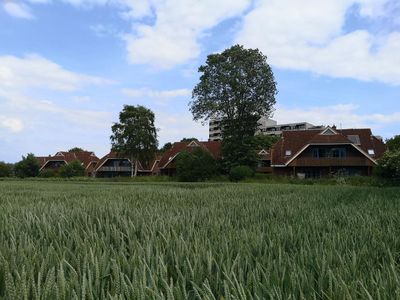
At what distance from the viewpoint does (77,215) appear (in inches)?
203

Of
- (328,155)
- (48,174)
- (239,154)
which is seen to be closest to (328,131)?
(328,155)

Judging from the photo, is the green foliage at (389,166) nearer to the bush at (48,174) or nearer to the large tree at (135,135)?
the large tree at (135,135)

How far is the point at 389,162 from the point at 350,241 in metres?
33.5

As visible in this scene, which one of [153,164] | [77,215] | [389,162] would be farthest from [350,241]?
[153,164]

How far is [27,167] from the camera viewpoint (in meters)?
72.4

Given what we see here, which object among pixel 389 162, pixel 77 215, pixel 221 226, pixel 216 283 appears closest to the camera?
pixel 216 283

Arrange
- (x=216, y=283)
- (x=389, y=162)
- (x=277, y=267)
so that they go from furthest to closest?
1. (x=389, y=162)
2. (x=277, y=267)
3. (x=216, y=283)

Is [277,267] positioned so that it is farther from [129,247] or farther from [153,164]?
[153,164]

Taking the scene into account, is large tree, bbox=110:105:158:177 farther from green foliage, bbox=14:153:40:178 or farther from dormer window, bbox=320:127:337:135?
dormer window, bbox=320:127:337:135

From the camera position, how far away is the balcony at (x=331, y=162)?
4938 cm

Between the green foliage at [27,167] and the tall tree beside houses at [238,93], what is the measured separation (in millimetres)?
34126

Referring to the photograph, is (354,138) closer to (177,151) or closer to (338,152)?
(338,152)

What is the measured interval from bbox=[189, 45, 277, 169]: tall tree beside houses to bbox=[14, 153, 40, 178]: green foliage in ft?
112

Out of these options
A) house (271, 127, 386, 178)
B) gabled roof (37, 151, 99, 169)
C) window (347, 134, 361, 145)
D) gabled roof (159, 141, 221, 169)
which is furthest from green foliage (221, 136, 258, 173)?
gabled roof (37, 151, 99, 169)
